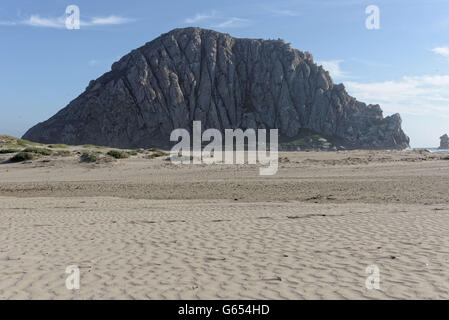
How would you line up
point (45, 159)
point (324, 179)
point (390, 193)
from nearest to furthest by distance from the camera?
point (390, 193), point (324, 179), point (45, 159)

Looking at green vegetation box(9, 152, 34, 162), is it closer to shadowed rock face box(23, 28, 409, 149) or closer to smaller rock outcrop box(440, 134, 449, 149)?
shadowed rock face box(23, 28, 409, 149)

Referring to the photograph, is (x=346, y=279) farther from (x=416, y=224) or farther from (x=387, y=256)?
(x=416, y=224)

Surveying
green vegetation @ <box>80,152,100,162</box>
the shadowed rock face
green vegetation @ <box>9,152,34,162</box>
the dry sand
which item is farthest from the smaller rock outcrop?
green vegetation @ <box>9,152,34,162</box>

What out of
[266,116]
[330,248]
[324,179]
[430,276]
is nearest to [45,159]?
[324,179]

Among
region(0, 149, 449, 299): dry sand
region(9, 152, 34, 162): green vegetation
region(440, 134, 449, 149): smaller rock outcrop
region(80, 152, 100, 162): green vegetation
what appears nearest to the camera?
region(0, 149, 449, 299): dry sand

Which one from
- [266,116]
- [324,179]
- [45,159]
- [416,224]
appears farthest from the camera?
[266,116]

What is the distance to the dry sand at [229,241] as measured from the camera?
20.6 ft

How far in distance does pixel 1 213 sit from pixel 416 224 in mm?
15505

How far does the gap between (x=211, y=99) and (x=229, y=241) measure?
8917 cm

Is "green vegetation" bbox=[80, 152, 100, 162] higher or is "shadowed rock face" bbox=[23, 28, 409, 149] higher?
"shadowed rock face" bbox=[23, 28, 409, 149]

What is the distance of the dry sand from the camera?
628cm

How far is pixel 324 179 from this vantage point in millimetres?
25016

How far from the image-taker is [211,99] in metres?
96.5

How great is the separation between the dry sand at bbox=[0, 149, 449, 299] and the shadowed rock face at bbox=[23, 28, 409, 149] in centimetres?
7176
